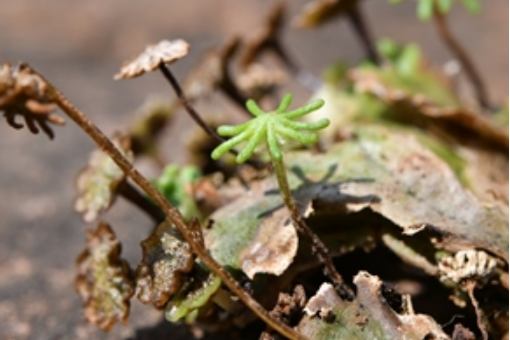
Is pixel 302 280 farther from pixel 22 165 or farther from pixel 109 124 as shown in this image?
pixel 109 124

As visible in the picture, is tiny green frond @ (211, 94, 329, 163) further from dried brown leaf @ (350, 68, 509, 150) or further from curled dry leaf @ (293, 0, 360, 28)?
curled dry leaf @ (293, 0, 360, 28)

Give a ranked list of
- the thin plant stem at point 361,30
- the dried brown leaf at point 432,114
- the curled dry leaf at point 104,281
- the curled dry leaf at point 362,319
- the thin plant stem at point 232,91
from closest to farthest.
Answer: the curled dry leaf at point 362,319 < the curled dry leaf at point 104,281 < the dried brown leaf at point 432,114 < the thin plant stem at point 232,91 < the thin plant stem at point 361,30

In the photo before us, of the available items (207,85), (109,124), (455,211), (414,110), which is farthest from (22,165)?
(455,211)

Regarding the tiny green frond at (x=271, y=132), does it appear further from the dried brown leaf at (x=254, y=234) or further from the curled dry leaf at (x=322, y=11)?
the curled dry leaf at (x=322, y=11)

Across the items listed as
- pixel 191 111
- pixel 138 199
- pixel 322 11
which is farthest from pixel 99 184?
pixel 322 11

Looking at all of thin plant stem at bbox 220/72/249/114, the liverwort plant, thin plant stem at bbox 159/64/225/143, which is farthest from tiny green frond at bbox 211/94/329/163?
thin plant stem at bbox 220/72/249/114

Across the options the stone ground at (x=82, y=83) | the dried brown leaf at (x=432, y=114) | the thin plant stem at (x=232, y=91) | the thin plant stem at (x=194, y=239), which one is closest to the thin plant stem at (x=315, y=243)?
the thin plant stem at (x=194, y=239)
